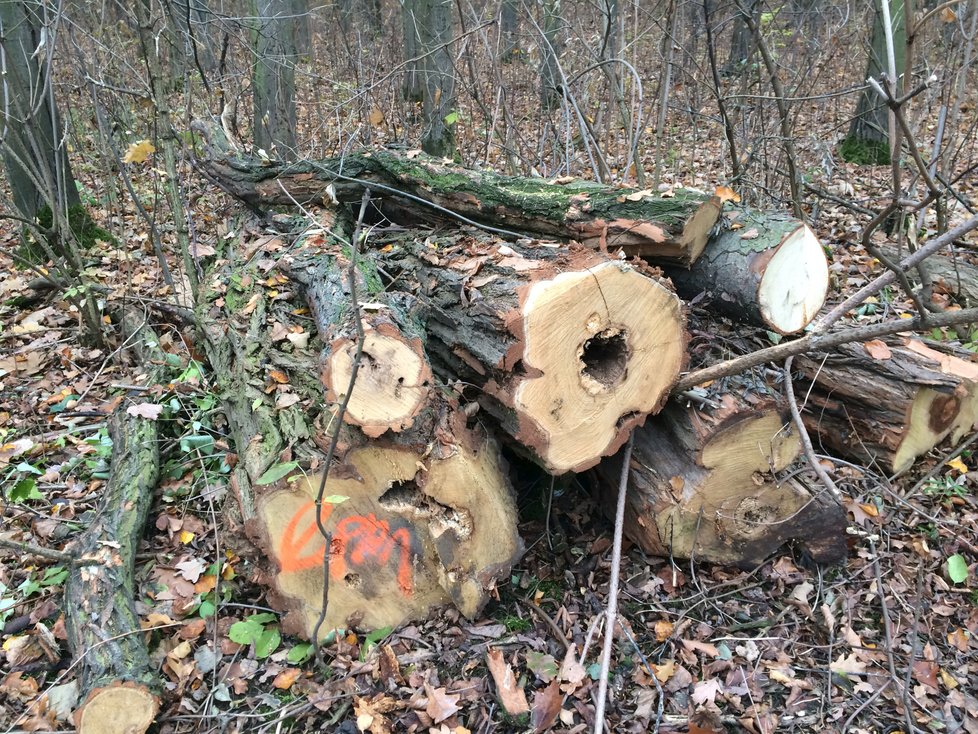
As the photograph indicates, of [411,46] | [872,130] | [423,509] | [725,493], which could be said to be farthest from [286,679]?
[872,130]

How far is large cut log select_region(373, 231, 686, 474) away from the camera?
7.86ft

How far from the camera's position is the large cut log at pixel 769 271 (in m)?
2.80

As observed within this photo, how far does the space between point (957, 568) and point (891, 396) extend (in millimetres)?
768

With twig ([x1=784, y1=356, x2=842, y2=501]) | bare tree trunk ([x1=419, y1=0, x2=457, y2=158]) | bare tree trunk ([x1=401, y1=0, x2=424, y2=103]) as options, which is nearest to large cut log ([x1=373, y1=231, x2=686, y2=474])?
twig ([x1=784, y1=356, x2=842, y2=501])

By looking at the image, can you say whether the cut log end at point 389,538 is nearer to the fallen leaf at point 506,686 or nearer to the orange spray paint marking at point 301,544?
the orange spray paint marking at point 301,544

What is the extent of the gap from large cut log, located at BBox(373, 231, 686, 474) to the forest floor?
0.70m

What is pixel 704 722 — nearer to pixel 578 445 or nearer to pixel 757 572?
pixel 757 572

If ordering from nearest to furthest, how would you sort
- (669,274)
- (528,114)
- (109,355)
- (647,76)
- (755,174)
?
1. (669,274)
2. (109,355)
3. (755,174)
4. (647,76)
5. (528,114)

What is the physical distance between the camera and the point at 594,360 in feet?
8.91

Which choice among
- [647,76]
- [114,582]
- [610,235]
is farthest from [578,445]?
[647,76]

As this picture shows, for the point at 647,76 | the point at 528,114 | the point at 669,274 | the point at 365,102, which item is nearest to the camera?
the point at 669,274

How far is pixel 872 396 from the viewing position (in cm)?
296

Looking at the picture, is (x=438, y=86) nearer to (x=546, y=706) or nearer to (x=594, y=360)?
(x=594, y=360)

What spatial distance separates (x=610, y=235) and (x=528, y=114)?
5.88 m
